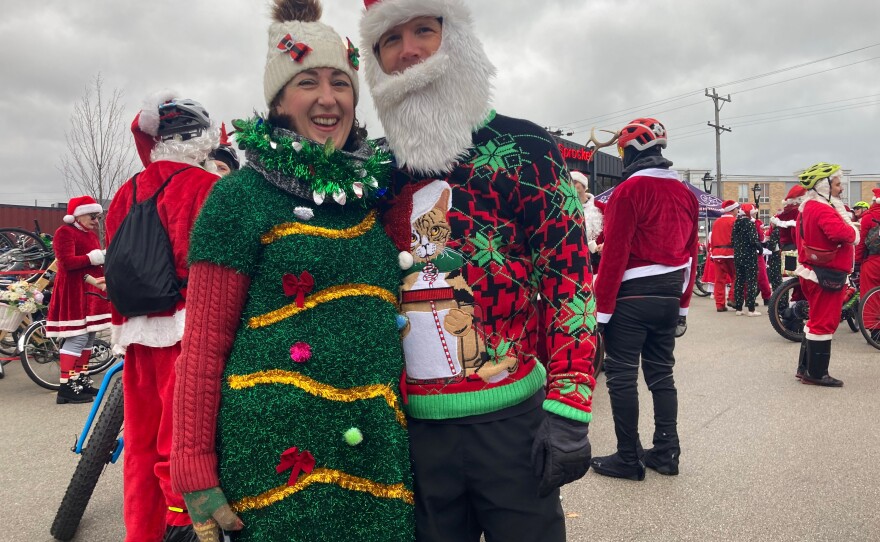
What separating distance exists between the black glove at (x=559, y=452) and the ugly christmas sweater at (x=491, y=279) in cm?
9

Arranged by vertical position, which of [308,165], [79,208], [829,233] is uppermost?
[79,208]

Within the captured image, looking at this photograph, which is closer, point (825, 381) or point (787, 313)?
point (825, 381)

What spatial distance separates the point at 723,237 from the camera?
10523 mm

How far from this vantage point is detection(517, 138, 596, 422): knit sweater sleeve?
1483 mm

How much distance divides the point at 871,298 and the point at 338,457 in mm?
7799

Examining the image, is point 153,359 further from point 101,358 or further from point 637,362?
point 101,358

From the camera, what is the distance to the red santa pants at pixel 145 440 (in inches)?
100

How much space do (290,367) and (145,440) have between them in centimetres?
160

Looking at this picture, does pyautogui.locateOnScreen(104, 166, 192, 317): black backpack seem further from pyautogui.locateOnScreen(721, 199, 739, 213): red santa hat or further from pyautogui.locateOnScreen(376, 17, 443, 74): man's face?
pyautogui.locateOnScreen(721, 199, 739, 213): red santa hat

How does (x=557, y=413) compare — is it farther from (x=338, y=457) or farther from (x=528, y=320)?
(x=338, y=457)

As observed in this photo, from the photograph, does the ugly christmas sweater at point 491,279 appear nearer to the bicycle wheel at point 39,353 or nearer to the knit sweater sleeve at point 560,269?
the knit sweater sleeve at point 560,269

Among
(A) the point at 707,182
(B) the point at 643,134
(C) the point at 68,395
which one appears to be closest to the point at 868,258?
(B) the point at 643,134

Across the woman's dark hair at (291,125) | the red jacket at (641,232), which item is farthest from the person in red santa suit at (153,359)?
the red jacket at (641,232)

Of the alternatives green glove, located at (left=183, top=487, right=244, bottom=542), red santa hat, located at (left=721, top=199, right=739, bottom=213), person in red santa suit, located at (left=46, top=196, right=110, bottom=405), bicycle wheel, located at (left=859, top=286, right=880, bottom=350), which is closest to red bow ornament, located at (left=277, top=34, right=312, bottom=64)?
green glove, located at (left=183, top=487, right=244, bottom=542)
